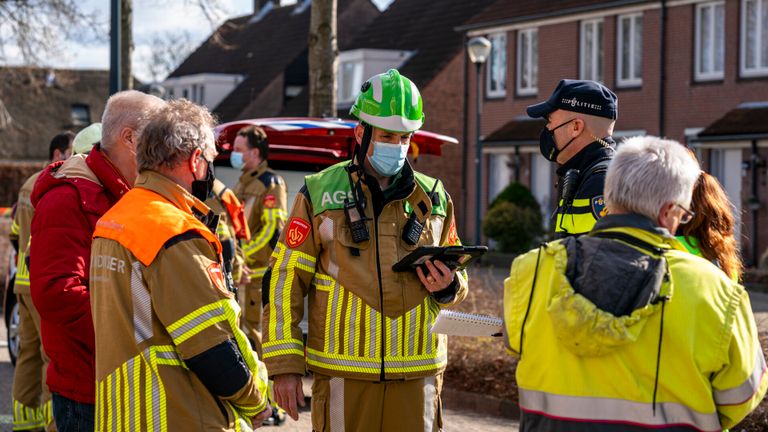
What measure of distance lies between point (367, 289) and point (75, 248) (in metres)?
1.19

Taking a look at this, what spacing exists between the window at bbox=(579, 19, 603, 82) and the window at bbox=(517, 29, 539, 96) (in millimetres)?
1883

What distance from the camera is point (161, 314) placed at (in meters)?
3.85

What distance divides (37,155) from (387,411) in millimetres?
62369

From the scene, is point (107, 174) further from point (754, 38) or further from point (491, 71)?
point (491, 71)

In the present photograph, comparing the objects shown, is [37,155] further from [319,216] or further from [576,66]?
[319,216]

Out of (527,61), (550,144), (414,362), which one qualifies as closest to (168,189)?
(414,362)

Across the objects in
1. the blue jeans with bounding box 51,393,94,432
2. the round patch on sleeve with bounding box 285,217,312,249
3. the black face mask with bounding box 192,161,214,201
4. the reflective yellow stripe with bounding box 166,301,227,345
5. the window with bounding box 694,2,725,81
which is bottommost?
the blue jeans with bounding box 51,393,94,432

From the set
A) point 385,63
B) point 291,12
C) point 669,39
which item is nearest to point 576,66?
point 669,39

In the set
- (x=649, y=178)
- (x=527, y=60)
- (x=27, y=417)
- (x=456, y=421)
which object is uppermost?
(x=527, y=60)

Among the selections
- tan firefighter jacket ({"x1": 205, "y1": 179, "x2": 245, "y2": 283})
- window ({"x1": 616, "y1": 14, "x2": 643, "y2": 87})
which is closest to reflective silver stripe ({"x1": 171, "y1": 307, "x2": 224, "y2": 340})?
tan firefighter jacket ({"x1": 205, "y1": 179, "x2": 245, "y2": 283})

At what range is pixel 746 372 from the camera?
133 inches

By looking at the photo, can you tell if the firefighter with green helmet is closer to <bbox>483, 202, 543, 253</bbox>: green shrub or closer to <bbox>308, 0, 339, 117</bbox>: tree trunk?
<bbox>308, 0, 339, 117</bbox>: tree trunk

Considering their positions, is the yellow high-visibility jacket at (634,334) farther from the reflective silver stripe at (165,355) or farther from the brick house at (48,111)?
the brick house at (48,111)

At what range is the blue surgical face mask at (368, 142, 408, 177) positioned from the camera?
190 inches
